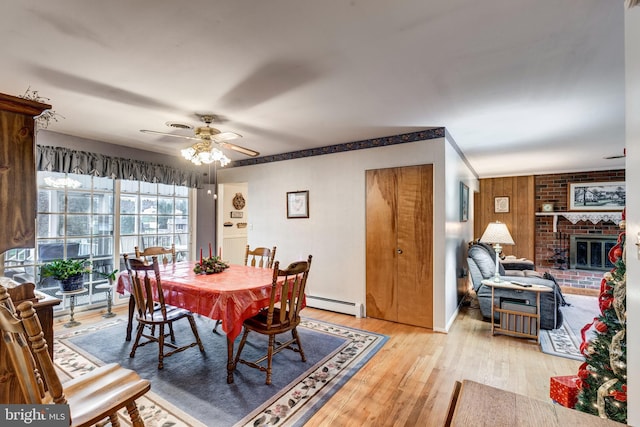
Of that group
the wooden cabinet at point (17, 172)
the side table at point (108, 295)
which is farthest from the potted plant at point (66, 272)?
the wooden cabinet at point (17, 172)

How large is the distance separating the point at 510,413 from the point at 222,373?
224 cm

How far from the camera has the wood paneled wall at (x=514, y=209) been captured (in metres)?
6.38

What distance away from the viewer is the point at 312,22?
1.57 metres

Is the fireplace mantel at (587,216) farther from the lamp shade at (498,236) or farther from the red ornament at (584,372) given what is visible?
the red ornament at (584,372)

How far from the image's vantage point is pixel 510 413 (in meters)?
0.82

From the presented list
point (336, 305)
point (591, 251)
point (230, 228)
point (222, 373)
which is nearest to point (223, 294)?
point (222, 373)

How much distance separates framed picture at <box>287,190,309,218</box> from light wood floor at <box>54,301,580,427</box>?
1746 millimetres

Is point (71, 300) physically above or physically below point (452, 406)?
below

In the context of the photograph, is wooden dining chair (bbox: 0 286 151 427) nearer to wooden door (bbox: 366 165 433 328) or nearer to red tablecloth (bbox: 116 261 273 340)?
red tablecloth (bbox: 116 261 273 340)

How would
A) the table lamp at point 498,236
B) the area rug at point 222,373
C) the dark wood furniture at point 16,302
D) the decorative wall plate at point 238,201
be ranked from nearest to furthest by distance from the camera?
the dark wood furniture at point 16,302, the area rug at point 222,373, the table lamp at point 498,236, the decorative wall plate at point 238,201

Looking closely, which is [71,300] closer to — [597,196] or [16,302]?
[16,302]

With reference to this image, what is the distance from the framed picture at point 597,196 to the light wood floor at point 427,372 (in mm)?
4247

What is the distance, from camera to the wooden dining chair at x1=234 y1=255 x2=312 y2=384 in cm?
233

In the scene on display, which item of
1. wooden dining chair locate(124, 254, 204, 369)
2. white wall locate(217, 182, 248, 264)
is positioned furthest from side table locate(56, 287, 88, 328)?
white wall locate(217, 182, 248, 264)
